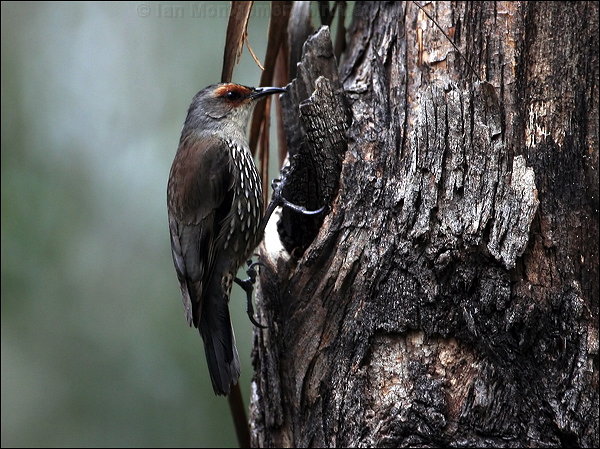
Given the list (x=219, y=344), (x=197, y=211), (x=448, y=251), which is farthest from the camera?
(x=197, y=211)

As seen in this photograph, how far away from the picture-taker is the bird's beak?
360 cm

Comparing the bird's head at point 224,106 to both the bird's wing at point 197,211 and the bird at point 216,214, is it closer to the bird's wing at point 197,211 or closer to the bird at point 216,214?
the bird at point 216,214

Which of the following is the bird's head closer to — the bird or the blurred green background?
the bird

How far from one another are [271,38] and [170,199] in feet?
3.14

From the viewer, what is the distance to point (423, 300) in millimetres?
2840

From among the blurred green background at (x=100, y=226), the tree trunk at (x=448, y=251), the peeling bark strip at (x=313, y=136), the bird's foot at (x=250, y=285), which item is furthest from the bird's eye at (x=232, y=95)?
the blurred green background at (x=100, y=226)

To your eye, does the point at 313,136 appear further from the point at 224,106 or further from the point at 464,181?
the point at 224,106

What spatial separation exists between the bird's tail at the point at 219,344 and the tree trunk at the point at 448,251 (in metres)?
0.14

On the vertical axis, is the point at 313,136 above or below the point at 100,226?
above

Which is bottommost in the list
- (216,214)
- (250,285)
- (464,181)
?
(250,285)

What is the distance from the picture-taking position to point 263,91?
375cm

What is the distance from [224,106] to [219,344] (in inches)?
51.2

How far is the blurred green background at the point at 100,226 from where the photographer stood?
5.06m

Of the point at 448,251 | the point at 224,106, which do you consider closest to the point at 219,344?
the point at 448,251
